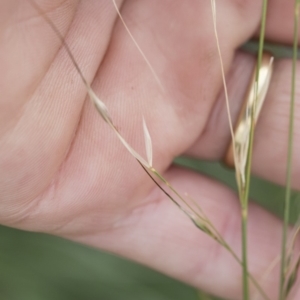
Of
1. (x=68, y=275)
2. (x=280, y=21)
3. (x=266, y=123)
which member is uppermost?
(x=280, y=21)

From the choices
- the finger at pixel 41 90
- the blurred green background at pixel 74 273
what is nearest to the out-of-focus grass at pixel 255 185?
the blurred green background at pixel 74 273

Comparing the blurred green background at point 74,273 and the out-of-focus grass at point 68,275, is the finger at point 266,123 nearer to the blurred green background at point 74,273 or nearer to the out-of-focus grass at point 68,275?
the blurred green background at point 74,273

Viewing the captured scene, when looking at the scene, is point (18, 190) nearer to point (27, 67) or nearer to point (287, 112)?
point (27, 67)

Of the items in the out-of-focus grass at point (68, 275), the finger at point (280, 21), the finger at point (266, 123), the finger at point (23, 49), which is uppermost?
the finger at point (23, 49)

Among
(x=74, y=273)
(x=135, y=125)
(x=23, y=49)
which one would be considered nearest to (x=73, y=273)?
(x=74, y=273)

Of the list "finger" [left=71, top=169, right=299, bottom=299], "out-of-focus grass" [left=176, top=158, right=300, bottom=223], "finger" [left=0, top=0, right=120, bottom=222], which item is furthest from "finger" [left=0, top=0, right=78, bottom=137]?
"out-of-focus grass" [left=176, top=158, right=300, bottom=223]

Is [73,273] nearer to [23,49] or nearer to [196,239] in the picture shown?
[196,239]

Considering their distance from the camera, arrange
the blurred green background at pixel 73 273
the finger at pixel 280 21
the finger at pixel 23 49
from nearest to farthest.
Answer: the finger at pixel 23 49, the finger at pixel 280 21, the blurred green background at pixel 73 273
